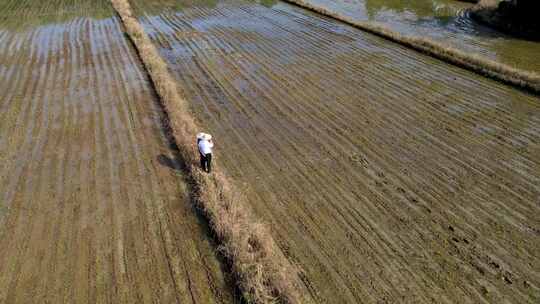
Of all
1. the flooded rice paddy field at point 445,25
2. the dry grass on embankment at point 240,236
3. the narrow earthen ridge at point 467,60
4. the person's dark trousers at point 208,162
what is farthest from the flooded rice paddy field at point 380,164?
the flooded rice paddy field at point 445,25

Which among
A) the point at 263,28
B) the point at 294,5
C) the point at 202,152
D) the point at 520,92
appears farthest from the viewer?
the point at 294,5

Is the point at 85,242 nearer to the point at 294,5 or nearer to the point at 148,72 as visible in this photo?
the point at 148,72

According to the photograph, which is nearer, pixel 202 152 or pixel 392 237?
pixel 392 237

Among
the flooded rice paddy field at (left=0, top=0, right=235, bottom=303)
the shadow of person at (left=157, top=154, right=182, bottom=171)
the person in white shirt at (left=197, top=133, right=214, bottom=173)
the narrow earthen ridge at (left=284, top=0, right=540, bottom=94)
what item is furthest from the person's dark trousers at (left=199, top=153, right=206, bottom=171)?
the narrow earthen ridge at (left=284, top=0, right=540, bottom=94)

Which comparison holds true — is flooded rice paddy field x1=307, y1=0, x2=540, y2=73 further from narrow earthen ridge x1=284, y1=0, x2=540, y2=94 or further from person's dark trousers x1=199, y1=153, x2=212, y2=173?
person's dark trousers x1=199, y1=153, x2=212, y2=173

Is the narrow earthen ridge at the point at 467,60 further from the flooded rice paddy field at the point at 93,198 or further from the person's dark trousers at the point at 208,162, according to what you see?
the flooded rice paddy field at the point at 93,198

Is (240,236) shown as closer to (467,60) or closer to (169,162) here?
(169,162)

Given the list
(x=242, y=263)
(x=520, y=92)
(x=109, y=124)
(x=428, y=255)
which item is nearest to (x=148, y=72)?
(x=109, y=124)
